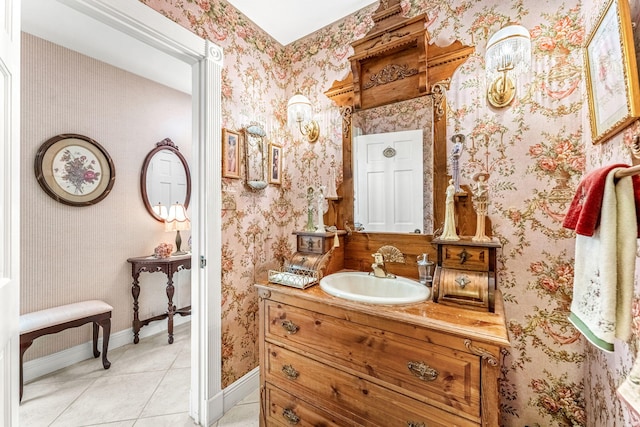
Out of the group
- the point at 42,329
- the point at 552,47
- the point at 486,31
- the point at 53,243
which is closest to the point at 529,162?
the point at 552,47

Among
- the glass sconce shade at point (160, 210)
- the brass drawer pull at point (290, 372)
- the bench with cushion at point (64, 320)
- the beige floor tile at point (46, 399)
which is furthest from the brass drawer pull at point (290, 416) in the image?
the glass sconce shade at point (160, 210)

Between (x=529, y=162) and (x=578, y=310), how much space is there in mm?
811

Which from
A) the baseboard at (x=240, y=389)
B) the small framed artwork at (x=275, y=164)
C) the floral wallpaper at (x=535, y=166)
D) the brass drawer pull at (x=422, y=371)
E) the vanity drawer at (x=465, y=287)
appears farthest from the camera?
the small framed artwork at (x=275, y=164)

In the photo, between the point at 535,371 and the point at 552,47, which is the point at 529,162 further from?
the point at 535,371

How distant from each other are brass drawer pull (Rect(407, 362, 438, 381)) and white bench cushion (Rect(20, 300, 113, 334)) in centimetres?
257

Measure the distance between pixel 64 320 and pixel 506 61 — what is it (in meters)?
3.39

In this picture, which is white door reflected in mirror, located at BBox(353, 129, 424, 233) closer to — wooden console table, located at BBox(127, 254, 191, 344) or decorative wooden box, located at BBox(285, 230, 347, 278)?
decorative wooden box, located at BBox(285, 230, 347, 278)

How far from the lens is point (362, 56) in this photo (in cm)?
166

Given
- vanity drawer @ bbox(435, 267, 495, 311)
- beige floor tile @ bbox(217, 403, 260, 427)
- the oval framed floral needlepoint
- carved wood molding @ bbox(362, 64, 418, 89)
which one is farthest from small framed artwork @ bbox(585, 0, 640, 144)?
the oval framed floral needlepoint

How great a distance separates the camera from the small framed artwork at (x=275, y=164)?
2.07 metres

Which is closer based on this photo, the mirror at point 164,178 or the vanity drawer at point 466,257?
the vanity drawer at point 466,257

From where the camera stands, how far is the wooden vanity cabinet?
92 cm

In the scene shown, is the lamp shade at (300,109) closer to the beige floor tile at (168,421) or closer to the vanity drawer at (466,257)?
the vanity drawer at (466,257)

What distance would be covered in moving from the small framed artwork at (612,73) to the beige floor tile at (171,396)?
2718 millimetres
